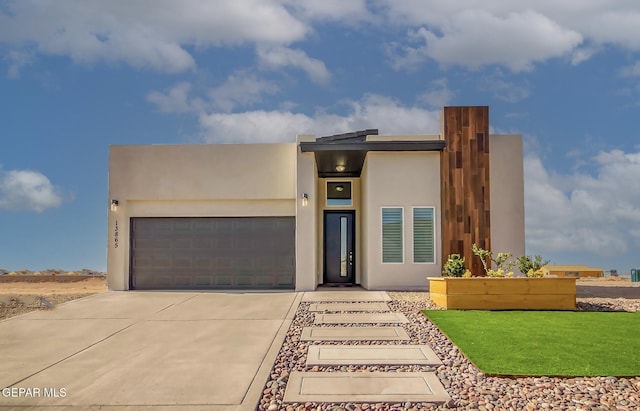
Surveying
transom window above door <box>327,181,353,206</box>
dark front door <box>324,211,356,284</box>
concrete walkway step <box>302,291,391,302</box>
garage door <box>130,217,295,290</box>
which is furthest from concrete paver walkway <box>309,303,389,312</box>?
transom window above door <box>327,181,353,206</box>

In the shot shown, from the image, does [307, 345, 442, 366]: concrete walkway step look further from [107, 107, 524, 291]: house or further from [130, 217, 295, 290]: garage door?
[130, 217, 295, 290]: garage door

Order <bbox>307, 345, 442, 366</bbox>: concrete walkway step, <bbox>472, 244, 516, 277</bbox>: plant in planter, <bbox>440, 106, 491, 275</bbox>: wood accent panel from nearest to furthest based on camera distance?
<bbox>307, 345, 442, 366</bbox>: concrete walkway step → <bbox>472, 244, 516, 277</bbox>: plant in planter → <bbox>440, 106, 491, 275</bbox>: wood accent panel

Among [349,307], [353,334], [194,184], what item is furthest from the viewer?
[194,184]

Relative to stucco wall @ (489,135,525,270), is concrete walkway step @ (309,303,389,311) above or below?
below

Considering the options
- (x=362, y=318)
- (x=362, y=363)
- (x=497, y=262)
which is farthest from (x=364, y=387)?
(x=497, y=262)

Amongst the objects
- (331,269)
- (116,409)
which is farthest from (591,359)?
(331,269)

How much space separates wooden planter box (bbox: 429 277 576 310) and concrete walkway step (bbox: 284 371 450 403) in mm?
4760

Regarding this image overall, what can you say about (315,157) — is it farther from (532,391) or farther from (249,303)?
(532,391)

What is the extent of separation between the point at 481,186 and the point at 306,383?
882cm

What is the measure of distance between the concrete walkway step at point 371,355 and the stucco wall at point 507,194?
7136 millimetres

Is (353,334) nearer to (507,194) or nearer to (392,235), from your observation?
(392,235)

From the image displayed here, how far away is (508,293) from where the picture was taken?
9562 millimetres

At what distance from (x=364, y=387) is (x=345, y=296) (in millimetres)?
6456

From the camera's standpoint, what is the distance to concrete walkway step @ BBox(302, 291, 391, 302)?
34.5ft
